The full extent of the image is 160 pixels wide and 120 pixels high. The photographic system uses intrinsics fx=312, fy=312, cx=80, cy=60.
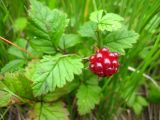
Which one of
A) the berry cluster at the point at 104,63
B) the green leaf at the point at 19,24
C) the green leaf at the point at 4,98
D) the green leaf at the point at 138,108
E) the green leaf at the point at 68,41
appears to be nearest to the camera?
the berry cluster at the point at 104,63

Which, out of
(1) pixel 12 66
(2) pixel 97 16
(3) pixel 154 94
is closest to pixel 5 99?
(1) pixel 12 66

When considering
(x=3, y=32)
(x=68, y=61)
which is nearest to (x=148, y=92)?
(x=68, y=61)

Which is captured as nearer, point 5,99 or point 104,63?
point 104,63

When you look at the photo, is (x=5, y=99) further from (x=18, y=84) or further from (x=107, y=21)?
(x=107, y=21)

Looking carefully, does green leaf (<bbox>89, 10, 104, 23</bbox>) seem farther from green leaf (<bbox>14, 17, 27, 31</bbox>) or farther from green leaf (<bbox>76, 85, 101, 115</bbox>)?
green leaf (<bbox>14, 17, 27, 31</bbox>)

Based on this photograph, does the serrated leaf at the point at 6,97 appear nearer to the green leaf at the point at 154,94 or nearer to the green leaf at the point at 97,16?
the green leaf at the point at 97,16

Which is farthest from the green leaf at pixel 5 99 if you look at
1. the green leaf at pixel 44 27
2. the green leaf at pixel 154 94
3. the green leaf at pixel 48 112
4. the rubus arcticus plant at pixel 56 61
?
the green leaf at pixel 154 94

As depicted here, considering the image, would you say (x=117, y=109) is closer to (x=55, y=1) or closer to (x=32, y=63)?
(x=32, y=63)
